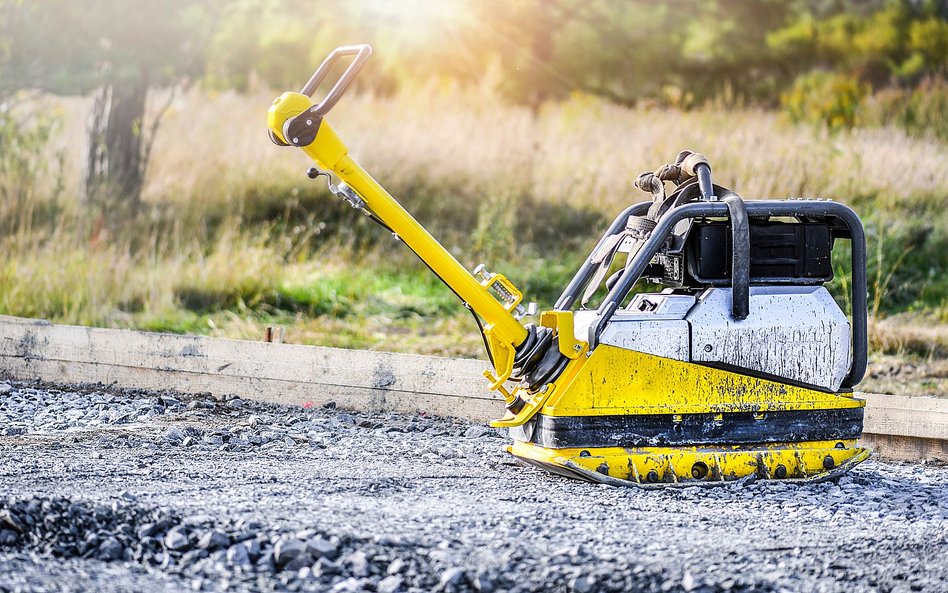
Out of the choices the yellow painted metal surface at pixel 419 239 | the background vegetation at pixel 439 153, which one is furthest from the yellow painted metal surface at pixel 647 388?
the background vegetation at pixel 439 153

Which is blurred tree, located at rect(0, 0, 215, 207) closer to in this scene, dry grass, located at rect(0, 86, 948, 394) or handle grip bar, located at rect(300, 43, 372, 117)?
dry grass, located at rect(0, 86, 948, 394)

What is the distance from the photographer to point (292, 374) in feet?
21.2

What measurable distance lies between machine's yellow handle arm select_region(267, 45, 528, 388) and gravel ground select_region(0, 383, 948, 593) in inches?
22.6

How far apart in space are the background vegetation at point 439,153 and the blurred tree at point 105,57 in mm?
22

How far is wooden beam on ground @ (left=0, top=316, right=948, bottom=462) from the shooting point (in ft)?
17.9

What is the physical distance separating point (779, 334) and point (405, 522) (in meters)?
1.73

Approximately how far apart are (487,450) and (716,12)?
46.3 feet

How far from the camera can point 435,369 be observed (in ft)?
20.1

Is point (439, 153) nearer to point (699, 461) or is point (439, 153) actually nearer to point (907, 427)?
point (907, 427)

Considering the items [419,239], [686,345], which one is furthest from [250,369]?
[686,345]

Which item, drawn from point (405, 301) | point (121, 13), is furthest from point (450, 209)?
point (121, 13)

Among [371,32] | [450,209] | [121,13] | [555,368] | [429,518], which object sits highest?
[371,32]

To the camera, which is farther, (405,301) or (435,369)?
(405,301)

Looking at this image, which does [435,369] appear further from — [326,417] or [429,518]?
[429,518]
